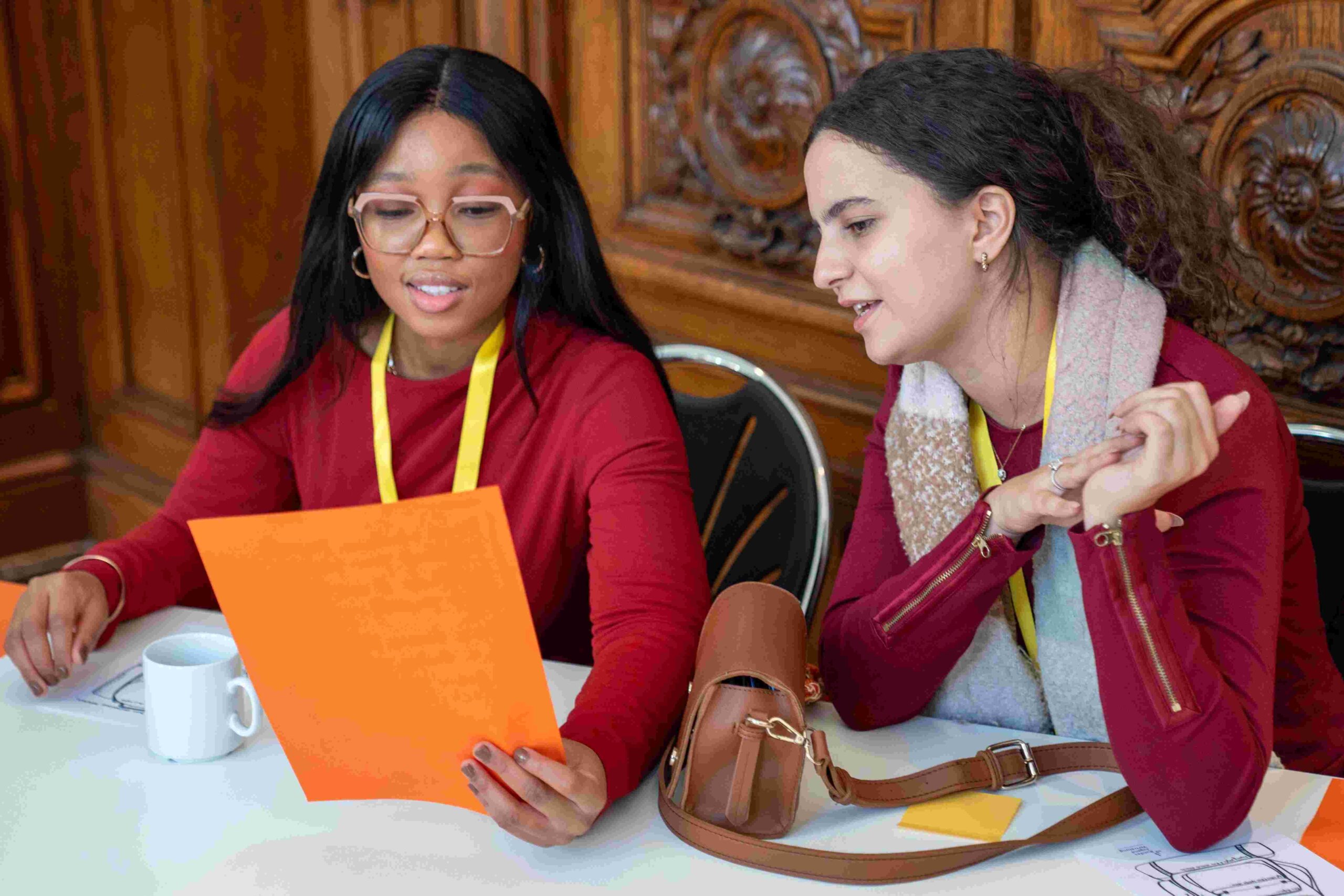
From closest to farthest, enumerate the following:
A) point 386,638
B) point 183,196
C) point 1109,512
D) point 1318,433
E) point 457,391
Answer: point 386,638
point 1109,512
point 1318,433
point 457,391
point 183,196

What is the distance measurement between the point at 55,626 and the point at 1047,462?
3.31 ft

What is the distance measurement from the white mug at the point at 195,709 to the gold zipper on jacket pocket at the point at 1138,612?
0.74m

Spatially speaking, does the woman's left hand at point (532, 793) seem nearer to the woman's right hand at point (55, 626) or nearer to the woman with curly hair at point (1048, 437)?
the woman with curly hair at point (1048, 437)

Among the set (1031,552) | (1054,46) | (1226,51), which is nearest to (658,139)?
(1054,46)

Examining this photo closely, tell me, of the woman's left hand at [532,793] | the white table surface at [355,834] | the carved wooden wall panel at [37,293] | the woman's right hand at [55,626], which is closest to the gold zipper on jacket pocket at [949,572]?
the white table surface at [355,834]

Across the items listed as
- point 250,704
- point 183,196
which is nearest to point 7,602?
point 250,704

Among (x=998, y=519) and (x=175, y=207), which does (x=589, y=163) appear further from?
(x=998, y=519)

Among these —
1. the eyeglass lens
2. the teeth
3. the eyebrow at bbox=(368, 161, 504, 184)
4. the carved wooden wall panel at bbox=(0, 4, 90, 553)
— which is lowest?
the carved wooden wall panel at bbox=(0, 4, 90, 553)

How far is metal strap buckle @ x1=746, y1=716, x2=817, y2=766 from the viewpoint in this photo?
1067mm

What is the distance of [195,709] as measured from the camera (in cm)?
117

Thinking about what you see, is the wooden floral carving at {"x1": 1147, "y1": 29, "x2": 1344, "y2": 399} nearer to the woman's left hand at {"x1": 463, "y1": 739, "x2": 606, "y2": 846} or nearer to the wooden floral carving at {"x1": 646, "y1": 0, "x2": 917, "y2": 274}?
the wooden floral carving at {"x1": 646, "y1": 0, "x2": 917, "y2": 274}

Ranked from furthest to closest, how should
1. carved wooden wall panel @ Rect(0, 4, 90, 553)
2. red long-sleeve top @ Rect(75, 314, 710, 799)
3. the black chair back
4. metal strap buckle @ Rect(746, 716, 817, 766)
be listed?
carved wooden wall panel @ Rect(0, 4, 90, 553), the black chair back, red long-sleeve top @ Rect(75, 314, 710, 799), metal strap buckle @ Rect(746, 716, 817, 766)

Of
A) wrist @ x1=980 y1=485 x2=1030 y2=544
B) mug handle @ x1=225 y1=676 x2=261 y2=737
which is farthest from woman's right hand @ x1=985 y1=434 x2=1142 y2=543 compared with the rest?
mug handle @ x1=225 y1=676 x2=261 y2=737

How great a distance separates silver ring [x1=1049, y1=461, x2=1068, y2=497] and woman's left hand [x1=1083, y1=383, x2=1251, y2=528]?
0.22 ft
